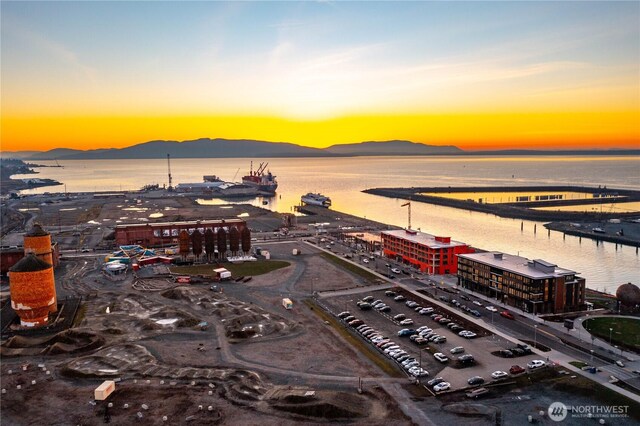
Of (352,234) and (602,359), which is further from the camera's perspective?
(352,234)

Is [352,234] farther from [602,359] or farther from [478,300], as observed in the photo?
[602,359]

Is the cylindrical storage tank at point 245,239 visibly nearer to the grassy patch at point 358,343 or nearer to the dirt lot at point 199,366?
the dirt lot at point 199,366

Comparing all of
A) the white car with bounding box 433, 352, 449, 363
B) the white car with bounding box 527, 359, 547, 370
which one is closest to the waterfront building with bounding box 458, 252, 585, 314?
the white car with bounding box 527, 359, 547, 370

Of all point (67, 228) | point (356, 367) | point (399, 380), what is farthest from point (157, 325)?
point (67, 228)

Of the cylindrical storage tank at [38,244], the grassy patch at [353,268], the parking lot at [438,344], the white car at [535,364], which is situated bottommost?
the parking lot at [438,344]

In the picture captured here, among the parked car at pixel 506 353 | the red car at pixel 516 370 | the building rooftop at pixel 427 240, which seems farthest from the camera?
the building rooftop at pixel 427 240

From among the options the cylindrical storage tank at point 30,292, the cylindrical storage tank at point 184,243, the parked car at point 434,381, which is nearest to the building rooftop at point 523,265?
the parked car at point 434,381

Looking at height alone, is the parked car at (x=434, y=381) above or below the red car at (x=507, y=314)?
below

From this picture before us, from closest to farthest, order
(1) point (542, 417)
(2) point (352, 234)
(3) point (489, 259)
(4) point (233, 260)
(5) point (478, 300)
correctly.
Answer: (1) point (542, 417) → (5) point (478, 300) → (3) point (489, 259) → (4) point (233, 260) → (2) point (352, 234)
